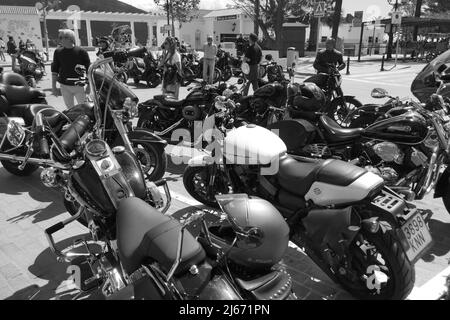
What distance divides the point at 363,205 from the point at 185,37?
5024 centimetres

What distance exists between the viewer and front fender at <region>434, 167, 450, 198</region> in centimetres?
390

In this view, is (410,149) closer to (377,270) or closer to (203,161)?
(377,270)

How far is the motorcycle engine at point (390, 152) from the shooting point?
13.1 ft

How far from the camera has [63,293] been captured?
2959mm

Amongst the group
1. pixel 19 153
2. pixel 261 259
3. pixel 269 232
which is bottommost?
pixel 19 153

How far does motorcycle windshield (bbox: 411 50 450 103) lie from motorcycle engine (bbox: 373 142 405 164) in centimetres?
228

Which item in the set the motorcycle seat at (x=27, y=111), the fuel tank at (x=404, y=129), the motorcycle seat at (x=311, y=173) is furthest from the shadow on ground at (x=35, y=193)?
the fuel tank at (x=404, y=129)

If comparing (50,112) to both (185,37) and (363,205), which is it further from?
(185,37)

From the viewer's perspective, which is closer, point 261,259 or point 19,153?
point 261,259

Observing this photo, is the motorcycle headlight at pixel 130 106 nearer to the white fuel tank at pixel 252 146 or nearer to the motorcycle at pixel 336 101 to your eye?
the white fuel tank at pixel 252 146

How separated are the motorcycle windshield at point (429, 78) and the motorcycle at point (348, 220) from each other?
150 inches
